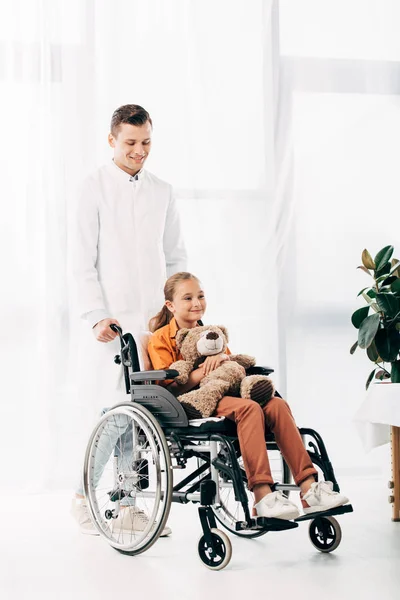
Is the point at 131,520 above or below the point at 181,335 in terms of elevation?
below

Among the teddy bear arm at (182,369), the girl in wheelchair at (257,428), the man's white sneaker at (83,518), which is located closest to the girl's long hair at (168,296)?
the girl in wheelchair at (257,428)

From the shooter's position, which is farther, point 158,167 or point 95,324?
point 158,167

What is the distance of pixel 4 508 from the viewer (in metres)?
3.27

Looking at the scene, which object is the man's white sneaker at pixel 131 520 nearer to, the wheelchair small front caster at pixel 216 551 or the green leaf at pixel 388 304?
the wheelchair small front caster at pixel 216 551

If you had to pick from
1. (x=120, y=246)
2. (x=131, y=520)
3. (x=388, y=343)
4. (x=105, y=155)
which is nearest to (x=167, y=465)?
(x=131, y=520)

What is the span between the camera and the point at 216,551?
216 cm

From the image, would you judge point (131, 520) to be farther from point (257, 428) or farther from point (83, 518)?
point (257, 428)

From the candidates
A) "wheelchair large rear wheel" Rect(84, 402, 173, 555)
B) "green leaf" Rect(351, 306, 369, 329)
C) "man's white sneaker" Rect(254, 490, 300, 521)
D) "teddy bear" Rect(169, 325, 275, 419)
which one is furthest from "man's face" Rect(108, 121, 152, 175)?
"man's white sneaker" Rect(254, 490, 300, 521)

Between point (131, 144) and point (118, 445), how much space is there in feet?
3.23

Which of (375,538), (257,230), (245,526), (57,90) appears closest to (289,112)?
(257,230)

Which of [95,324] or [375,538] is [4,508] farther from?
[375,538]

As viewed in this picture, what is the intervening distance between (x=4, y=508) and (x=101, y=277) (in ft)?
3.71

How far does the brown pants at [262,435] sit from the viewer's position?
2141mm

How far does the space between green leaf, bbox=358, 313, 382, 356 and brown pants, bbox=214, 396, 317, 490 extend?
0.91 metres
